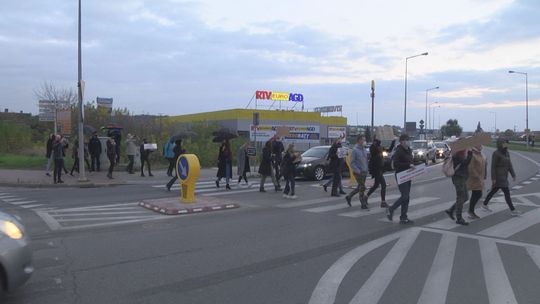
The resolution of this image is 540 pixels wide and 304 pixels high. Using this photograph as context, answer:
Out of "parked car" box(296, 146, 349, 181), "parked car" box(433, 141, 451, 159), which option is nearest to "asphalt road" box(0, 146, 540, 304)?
"parked car" box(296, 146, 349, 181)

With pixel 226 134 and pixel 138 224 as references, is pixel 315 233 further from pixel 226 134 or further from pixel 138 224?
pixel 226 134

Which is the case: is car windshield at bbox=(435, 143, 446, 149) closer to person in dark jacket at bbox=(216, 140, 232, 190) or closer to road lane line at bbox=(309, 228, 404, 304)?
person in dark jacket at bbox=(216, 140, 232, 190)

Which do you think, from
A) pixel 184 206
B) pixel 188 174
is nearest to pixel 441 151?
pixel 188 174

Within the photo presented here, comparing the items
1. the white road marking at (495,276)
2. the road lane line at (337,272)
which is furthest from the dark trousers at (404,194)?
the white road marking at (495,276)

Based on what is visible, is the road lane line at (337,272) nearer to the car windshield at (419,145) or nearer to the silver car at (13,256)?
the silver car at (13,256)

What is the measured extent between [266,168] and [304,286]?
9.45m

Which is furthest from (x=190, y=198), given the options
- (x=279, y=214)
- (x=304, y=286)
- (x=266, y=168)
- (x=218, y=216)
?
(x=304, y=286)

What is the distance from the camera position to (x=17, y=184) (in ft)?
54.6

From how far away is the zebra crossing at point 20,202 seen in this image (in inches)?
468

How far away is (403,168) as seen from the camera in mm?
9516

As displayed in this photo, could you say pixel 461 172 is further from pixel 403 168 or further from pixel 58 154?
pixel 58 154

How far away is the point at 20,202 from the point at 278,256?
8.89 meters

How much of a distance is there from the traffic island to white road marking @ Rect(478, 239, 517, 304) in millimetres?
5834

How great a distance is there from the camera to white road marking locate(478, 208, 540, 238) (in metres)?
8.56
